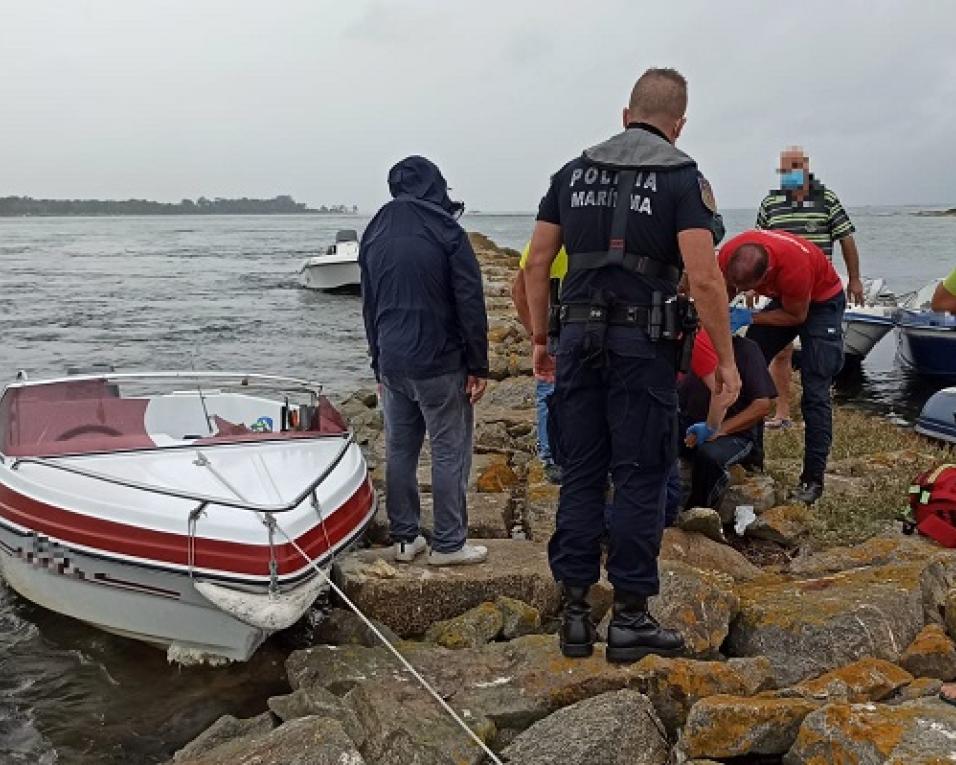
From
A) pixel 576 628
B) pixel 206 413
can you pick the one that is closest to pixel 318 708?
pixel 576 628

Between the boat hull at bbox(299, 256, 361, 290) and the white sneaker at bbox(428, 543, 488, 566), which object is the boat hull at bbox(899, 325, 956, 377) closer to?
the white sneaker at bbox(428, 543, 488, 566)

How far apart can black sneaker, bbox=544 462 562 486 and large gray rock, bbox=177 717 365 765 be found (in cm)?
304

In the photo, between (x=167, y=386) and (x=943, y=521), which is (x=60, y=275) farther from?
(x=943, y=521)

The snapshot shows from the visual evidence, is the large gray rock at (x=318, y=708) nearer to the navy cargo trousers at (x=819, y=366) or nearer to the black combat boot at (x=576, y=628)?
the black combat boot at (x=576, y=628)

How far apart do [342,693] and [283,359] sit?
1391 centimetres

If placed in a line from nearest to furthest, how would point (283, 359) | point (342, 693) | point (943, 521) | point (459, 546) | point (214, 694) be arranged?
1. point (342, 693)
2. point (214, 694)
3. point (459, 546)
4. point (943, 521)
5. point (283, 359)

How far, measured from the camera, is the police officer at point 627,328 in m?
3.40

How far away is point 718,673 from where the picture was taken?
353 cm

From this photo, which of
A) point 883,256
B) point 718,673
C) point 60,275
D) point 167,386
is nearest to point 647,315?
point 718,673

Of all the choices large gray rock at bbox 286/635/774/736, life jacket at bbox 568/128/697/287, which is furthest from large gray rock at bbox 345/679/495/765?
life jacket at bbox 568/128/697/287

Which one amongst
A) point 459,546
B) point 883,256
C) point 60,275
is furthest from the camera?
point 883,256

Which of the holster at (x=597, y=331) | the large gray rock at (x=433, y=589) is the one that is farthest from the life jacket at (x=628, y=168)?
the large gray rock at (x=433, y=589)

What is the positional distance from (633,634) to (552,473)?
2.66 metres

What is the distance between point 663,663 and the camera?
3.62 m
